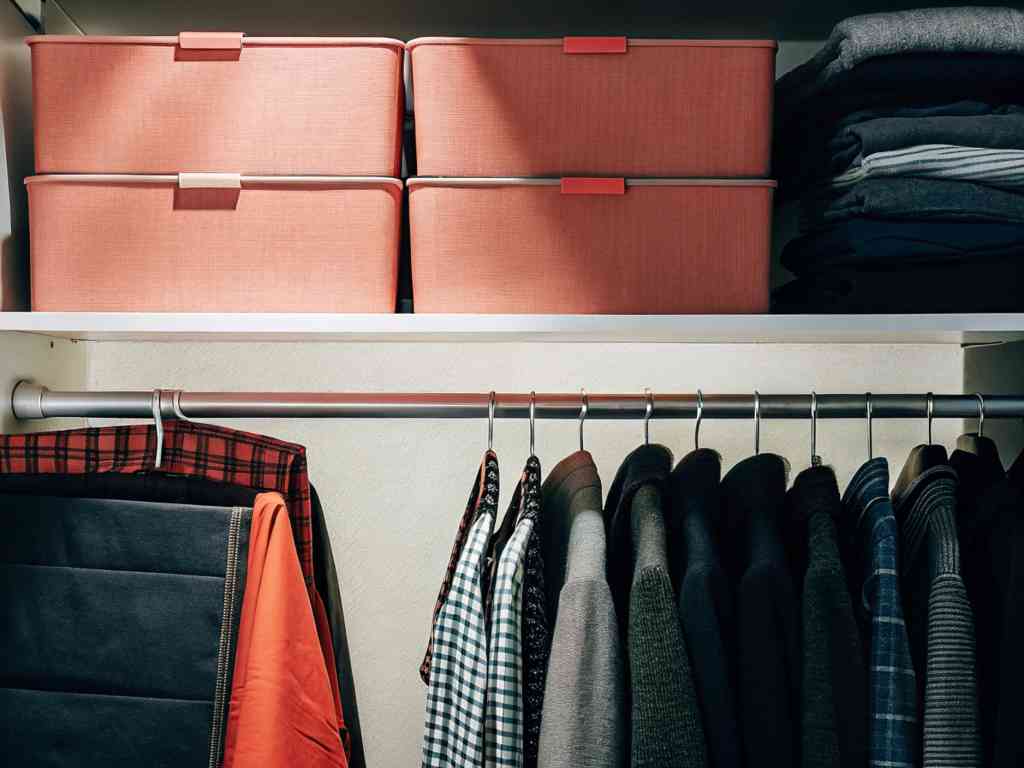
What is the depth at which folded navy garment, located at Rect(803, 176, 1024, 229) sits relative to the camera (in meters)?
0.98

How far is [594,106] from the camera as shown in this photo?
100cm

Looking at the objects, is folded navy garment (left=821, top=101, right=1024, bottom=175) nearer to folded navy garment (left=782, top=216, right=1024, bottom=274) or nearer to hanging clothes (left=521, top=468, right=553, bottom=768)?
folded navy garment (left=782, top=216, right=1024, bottom=274)

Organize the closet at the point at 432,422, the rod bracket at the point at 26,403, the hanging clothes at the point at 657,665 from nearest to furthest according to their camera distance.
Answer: the hanging clothes at the point at 657,665 < the rod bracket at the point at 26,403 < the closet at the point at 432,422

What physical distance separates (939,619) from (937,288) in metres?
0.39

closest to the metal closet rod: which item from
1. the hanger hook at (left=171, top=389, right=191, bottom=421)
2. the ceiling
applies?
the hanger hook at (left=171, top=389, right=191, bottom=421)

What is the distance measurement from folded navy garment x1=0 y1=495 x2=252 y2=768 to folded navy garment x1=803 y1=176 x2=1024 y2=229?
0.81 meters

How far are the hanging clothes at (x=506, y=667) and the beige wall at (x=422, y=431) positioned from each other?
45cm

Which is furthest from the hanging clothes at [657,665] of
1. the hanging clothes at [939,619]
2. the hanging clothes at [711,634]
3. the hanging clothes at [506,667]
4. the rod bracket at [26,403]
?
the rod bracket at [26,403]

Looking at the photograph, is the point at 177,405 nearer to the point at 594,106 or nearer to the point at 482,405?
the point at 482,405

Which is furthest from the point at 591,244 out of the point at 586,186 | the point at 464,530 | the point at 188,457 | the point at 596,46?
the point at 188,457

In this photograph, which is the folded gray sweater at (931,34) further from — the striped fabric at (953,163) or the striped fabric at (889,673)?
the striped fabric at (889,673)

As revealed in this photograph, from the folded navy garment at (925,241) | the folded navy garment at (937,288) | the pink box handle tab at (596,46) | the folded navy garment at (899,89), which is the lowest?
the folded navy garment at (937,288)

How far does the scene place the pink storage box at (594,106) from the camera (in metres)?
0.99

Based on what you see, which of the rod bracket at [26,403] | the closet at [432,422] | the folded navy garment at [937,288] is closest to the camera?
the folded navy garment at [937,288]
